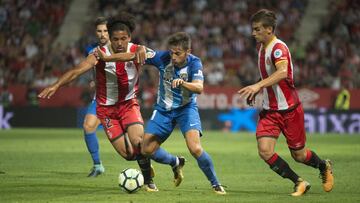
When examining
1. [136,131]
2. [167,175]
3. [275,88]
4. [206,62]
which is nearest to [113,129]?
[136,131]

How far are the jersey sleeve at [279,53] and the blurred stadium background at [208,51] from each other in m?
17.3

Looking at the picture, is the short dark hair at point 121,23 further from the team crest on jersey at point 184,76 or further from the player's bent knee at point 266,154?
→ the player's bent knee at point 266,154

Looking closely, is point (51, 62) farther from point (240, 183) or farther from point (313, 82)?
point (240, 183)

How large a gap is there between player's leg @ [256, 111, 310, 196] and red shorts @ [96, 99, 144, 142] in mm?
1906

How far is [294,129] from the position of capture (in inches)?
406

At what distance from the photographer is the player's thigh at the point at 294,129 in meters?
10.3

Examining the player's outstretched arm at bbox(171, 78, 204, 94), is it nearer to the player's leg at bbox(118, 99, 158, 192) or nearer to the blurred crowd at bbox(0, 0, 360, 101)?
the player's leg at bbox(118, 99, 158, 192)

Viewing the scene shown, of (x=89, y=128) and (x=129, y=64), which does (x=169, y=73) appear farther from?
(x=89, y=128)

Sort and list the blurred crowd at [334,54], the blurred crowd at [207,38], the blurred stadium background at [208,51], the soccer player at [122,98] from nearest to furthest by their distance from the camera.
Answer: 1. the soccer player at [122,98]
2. the blurred crowd at [334,54]
3. the blurred stadium background at [208,51]
4. the blurred crowd at [207,38]

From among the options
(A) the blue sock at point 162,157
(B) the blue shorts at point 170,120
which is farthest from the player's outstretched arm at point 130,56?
(A) the blue sock at point 162,157

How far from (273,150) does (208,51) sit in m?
19.8

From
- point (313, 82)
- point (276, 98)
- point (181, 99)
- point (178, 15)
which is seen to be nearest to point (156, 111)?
point (181, 99)

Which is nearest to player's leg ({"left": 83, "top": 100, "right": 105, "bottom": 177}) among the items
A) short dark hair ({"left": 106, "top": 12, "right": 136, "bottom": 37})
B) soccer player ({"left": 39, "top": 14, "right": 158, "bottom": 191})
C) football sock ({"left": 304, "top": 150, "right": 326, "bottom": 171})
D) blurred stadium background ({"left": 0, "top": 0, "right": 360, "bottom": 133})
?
soccer player ({"left": 39, "top": 14, "right": 158, "bottom": 191})

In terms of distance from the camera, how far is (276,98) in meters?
10.3
